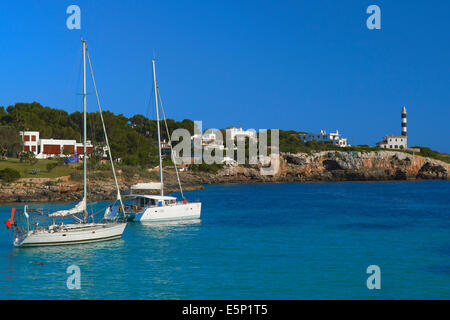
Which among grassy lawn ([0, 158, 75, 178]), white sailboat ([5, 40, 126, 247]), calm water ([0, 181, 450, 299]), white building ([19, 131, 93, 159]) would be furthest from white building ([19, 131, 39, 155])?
white sailboat ([5, 40, 126, 247])

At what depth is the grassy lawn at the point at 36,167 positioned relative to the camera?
2653 inches

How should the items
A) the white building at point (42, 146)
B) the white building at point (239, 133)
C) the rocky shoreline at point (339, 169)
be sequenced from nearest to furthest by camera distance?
the white building at point (42, 146)
the rocky shoreline at point (339, 169)
the white building at point (239, 133)

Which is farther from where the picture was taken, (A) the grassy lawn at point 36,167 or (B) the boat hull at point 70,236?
(A) the grassy lawn at point 36,167

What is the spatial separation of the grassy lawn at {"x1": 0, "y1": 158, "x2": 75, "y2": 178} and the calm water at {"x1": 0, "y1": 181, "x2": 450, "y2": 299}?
3200 centimetres

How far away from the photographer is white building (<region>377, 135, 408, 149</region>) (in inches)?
6158

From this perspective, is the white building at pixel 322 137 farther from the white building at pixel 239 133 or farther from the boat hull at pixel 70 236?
the boat hull at pixel 70 236

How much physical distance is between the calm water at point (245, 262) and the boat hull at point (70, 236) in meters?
0.42

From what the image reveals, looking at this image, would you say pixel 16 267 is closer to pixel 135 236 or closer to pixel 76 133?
pixel 135 236

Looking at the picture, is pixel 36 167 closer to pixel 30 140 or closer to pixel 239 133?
pixel 30 140

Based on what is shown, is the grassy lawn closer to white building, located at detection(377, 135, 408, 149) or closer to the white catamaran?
the white catamaran

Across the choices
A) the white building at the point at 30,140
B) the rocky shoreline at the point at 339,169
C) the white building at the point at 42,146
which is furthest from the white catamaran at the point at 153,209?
the rocky shoreline at the point at 339,169

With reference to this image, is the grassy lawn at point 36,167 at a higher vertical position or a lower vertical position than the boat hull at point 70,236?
higher

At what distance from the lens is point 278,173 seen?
393 ft

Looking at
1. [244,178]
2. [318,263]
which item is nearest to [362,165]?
[244,178]
